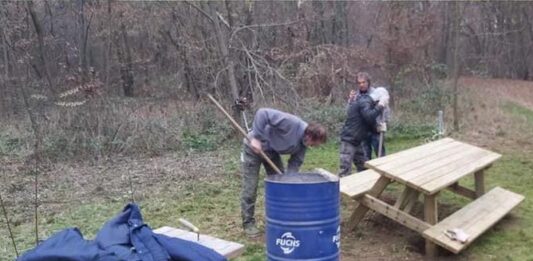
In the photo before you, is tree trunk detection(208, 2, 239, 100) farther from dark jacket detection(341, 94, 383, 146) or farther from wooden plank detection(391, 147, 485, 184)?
wooden plank detection(391, 147, 485, 184)

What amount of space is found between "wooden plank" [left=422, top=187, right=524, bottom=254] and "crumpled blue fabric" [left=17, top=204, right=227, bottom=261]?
2.50 meters

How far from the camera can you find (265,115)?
5613mm

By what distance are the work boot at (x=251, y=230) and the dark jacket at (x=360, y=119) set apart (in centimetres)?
199

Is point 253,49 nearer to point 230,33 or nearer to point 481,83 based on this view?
point 230,33

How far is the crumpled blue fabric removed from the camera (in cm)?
309

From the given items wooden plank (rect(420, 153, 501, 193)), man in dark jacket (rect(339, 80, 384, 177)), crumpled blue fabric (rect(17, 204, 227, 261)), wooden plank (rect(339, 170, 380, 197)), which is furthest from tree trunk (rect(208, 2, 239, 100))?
crumpled blue fabric (rect(17, 204, 227, 261))

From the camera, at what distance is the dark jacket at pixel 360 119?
745 cm

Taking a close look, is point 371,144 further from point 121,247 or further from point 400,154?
point 121,247

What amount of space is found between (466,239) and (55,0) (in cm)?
1417

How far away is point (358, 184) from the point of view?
6266 millimetres

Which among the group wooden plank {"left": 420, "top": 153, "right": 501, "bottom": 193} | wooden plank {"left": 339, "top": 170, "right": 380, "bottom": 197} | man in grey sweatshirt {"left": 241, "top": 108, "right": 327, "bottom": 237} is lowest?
wooden plank {"left": 339, "top": 170, "right": 380, "bottom": 197}

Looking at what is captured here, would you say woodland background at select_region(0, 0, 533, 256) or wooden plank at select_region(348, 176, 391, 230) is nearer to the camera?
wooden plank at select_region(348, 176, 391, 230)

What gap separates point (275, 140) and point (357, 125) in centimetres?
206

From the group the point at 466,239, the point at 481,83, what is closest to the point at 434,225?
the point at 466,239
